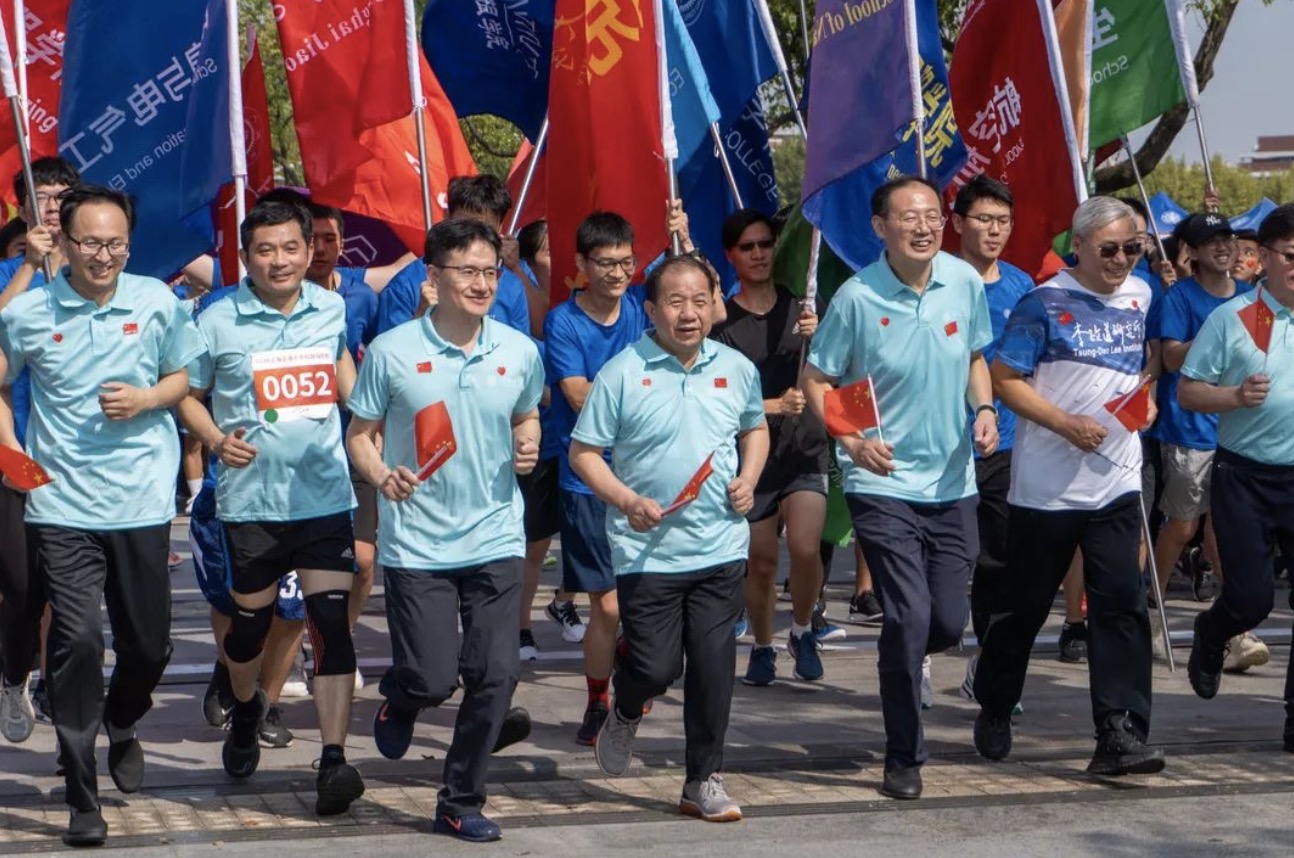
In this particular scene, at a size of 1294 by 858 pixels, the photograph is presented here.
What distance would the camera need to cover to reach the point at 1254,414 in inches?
303

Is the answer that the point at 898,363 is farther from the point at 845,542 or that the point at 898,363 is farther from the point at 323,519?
the point at 845,542

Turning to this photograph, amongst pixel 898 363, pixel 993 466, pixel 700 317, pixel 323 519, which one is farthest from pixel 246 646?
pixel 993 466

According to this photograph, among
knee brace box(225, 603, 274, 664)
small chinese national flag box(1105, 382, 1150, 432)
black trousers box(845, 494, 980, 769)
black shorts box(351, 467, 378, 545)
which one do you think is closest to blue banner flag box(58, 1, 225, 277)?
black shorts box(351, 467, 378, 545)

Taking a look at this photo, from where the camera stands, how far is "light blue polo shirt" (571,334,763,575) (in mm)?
6672

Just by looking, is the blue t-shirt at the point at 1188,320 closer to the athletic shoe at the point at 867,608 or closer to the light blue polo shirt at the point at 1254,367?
the athletic shoe at the point at 867,608

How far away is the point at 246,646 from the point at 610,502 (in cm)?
152

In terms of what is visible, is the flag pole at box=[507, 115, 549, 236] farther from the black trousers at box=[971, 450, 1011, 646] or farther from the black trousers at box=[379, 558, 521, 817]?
the black trousers at box=[379, 558, 521, 817]

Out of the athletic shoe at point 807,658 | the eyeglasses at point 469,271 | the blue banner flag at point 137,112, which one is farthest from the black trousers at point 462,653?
the athletic shoe at point 807,658

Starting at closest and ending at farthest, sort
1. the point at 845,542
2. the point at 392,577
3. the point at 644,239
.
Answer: the point at 392,577 < the point at 644,239 < the point at 845,542

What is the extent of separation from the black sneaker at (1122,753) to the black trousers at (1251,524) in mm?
838

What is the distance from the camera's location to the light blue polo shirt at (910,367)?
23.2 ft

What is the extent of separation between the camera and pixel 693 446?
669 cm

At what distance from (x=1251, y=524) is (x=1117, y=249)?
1254mm

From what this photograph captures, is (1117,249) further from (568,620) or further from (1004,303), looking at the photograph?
(568,620)
